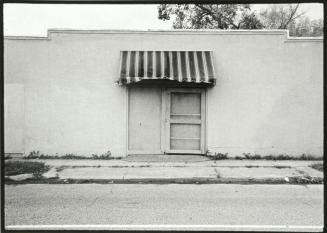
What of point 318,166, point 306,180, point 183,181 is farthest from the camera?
point 318,166

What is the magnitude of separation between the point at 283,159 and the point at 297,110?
5.48 feet

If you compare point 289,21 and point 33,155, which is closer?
point 33,155

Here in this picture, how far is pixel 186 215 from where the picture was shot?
6.80 m

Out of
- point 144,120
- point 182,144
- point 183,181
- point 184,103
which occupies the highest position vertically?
point 184,103

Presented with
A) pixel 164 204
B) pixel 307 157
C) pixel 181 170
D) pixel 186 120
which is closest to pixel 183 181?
pixel 181 170

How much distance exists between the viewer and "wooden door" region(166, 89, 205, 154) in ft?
42.5

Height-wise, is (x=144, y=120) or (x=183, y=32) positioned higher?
(x=183, y=32)

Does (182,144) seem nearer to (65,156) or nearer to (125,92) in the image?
(125,92)

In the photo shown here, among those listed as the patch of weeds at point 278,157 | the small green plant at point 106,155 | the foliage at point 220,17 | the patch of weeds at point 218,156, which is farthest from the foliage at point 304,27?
the small green plant at point 106,155

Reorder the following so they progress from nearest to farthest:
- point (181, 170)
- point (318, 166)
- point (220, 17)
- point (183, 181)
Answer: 1. point (183, 181)
2. point (181, 170)
3. point (318, 166)
4. point (220, 17)

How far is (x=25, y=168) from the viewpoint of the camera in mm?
10773

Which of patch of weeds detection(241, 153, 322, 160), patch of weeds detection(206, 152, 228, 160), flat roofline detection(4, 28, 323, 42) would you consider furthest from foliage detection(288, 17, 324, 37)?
patch of weeds detection(206, 152, 228, 160)

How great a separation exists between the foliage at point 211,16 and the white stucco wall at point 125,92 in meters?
14.1

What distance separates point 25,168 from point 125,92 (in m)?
3.99
